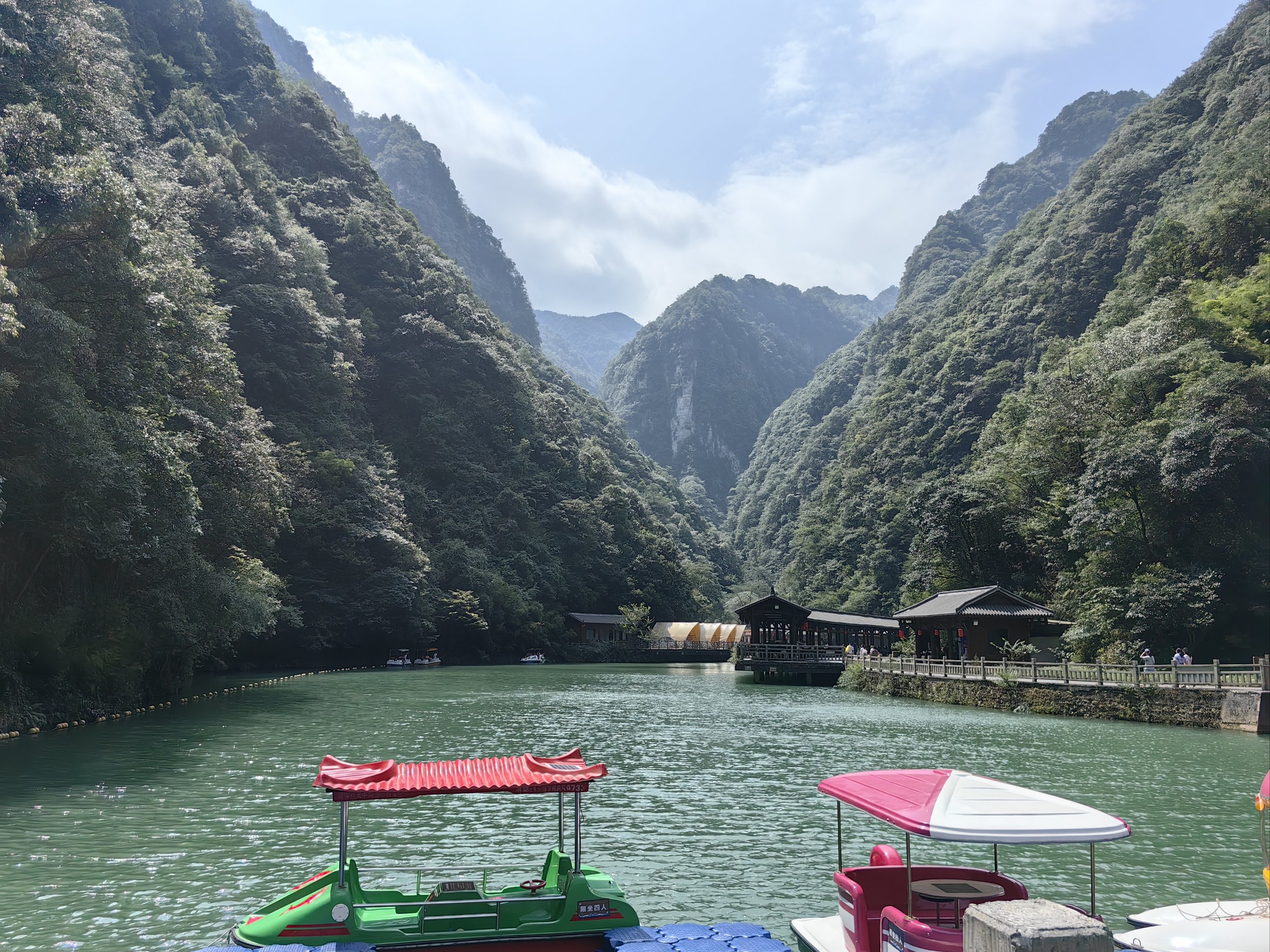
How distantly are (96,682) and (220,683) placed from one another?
1730 centimetres

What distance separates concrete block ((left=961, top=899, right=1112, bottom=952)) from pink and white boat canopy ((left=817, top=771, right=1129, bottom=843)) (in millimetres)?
1177

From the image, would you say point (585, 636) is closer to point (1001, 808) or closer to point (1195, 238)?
point (1195, 238)

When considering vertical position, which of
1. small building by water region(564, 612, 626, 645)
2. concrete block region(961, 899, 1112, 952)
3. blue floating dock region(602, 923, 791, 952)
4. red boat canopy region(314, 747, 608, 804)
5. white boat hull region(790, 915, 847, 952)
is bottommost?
small building by water region(564, 612, 626, 645)

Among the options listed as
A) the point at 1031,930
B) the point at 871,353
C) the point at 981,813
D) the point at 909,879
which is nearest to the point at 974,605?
the point at 909,879

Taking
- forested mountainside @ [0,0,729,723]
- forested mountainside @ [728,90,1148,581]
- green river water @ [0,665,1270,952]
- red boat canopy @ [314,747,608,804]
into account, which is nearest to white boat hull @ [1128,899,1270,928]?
green river water @ [0,665,1270,952]

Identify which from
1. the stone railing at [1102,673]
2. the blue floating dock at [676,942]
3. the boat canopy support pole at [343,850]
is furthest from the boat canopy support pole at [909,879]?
the stone railing at [1102,673]

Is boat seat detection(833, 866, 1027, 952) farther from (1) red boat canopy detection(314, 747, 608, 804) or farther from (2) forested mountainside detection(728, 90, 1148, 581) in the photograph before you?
(2) forested mountainside detection(728, 90, 1148, 581)

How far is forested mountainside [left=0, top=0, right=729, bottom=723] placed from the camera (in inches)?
1040

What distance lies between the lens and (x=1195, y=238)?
58.9 m

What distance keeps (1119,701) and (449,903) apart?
1190 inches

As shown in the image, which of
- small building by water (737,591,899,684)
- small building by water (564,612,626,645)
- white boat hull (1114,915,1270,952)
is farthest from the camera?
small building by water (564,612,626,645)

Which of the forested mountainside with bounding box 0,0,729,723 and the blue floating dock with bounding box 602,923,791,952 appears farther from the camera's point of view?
the forested mountainside with bounding box 0,0,729,723

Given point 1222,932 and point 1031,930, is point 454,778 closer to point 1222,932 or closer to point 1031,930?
point 1031,930

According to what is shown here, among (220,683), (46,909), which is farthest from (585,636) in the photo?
(46,909)
